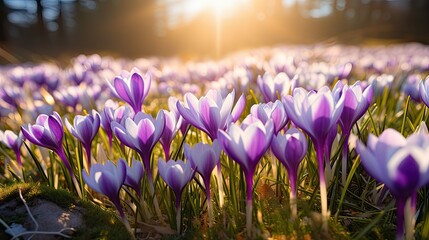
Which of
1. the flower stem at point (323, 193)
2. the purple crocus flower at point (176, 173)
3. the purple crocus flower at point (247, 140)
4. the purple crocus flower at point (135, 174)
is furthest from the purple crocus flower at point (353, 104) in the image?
the purple crocus flower at point (135, 174)

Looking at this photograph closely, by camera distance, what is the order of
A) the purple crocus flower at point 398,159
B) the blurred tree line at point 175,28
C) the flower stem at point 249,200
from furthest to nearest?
the blurred tree line at point 175,28
the flower stem at point 249,200
the purple crocus flower at point 398,159

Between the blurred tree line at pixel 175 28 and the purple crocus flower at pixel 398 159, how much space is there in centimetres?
2260

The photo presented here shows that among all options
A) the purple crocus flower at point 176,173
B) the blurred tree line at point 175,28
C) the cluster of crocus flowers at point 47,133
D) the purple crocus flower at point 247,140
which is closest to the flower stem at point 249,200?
the purple crocus flower at point 247,140

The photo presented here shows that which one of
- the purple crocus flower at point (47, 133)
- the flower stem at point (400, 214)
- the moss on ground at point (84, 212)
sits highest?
the purple crocus flower at point (47, 133)

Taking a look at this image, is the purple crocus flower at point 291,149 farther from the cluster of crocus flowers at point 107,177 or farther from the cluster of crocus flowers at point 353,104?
the cluster of crocus flowers at point 107,177

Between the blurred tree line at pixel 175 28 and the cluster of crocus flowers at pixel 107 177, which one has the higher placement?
the blurred tree line at pixel 175 28

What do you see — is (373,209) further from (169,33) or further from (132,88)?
(169,33)

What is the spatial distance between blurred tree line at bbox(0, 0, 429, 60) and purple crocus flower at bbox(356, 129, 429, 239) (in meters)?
22.6

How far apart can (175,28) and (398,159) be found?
29.7 metres

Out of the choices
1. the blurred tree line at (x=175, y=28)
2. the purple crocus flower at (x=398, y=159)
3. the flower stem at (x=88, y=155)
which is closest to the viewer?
the purple crocus flower at (x=398, y=159)

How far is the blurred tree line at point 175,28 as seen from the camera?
78.7 ft

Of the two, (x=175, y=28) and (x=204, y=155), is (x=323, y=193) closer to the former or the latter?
(x=204, y=155)

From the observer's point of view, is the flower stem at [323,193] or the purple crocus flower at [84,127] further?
the purple crocus flower at [84,127]

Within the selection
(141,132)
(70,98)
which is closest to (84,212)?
(141,132)
